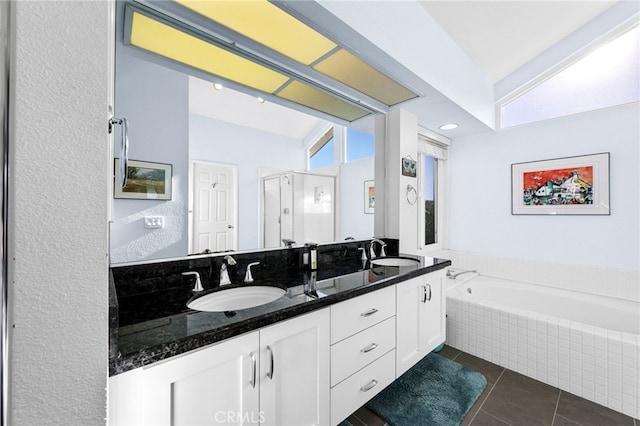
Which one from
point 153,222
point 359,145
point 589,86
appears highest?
point 589,86

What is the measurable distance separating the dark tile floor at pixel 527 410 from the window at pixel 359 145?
6.19ft

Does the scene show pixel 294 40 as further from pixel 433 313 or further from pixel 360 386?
pixel 433 313

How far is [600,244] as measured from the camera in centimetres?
243

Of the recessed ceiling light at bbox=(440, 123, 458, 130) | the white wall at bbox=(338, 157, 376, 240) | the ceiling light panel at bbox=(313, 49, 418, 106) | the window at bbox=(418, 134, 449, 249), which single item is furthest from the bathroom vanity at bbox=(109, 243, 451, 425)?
the recessed ceiling light at bbox=(440, 123, 458, 130)

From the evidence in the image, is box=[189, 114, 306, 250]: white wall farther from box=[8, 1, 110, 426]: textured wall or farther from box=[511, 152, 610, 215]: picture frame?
box=[511, 152, 610, 215]: picture frame

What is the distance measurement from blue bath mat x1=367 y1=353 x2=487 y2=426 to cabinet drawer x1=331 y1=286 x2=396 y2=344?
2.03ft

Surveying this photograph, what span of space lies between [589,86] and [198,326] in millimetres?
3714

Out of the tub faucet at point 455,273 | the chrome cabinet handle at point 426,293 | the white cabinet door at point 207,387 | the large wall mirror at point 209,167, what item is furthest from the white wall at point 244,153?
the tub faucet at point 455,273

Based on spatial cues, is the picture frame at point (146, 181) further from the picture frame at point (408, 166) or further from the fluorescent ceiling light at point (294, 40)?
the picture frame at point (408, 166)

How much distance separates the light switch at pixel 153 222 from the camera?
4.05 feet

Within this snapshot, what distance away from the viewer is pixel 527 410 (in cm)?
165

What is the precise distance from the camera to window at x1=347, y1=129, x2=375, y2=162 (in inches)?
90.7

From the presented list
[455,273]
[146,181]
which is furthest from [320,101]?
[455,273]

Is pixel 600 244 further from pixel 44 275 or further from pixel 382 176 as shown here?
pixel 44 275
